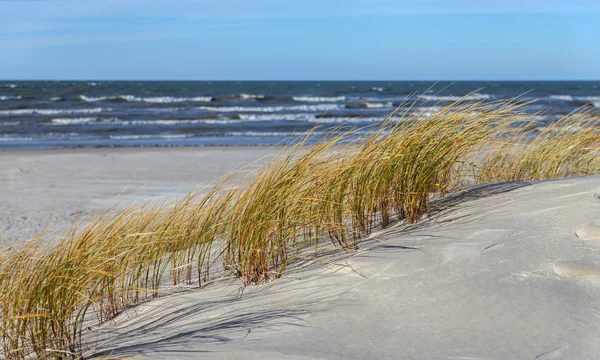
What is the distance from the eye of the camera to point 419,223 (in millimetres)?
3186

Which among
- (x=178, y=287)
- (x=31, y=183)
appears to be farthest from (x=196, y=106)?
(x=178, y=287)

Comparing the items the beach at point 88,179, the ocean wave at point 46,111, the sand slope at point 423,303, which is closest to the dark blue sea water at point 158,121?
the ocean wave at point 46,111

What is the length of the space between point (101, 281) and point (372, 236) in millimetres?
1292

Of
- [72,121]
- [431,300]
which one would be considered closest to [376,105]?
[72,121]

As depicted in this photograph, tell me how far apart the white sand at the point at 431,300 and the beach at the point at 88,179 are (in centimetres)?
282

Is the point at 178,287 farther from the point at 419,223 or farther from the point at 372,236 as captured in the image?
the point at 419,223

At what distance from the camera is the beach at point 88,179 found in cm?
723

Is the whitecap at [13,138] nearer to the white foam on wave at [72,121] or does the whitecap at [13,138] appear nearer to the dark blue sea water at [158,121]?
the dark blue sea water at [158,121]

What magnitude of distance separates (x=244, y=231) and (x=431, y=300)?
1.02m

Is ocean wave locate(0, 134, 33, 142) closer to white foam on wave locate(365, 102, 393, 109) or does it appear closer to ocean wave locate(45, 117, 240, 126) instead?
ocean wave locate(45, 117, 240, 126)

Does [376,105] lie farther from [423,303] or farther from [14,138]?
[423,303]

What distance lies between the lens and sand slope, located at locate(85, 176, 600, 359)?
1.93 meters

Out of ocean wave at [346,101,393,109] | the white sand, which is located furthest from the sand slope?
ocean wave at [346,101,393,109]

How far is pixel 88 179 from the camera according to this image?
1005 cm
